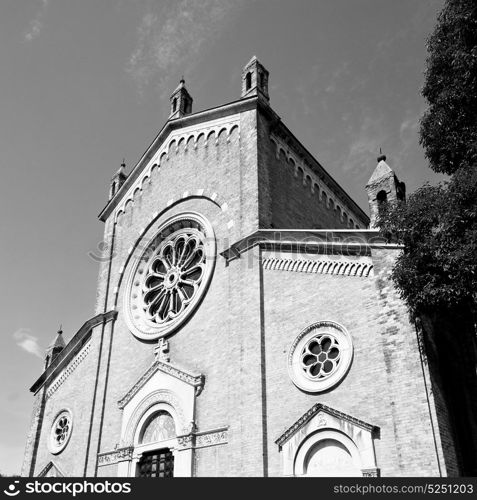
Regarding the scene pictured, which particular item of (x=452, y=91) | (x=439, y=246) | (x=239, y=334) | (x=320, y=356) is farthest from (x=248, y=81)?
(x=439, y=246)

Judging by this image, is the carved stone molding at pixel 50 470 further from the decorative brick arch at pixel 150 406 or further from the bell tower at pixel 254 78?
the bell tower at pixel 254 78

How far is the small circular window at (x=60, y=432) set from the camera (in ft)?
62.3

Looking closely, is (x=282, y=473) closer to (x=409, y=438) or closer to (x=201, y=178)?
(x=409, y=438)

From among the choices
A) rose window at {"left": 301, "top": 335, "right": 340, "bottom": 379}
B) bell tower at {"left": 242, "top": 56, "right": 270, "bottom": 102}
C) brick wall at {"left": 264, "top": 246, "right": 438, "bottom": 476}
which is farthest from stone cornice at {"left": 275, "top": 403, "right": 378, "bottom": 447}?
bell tower at {"left": 242, "top": 56, "right": 270, "bottom": 102}

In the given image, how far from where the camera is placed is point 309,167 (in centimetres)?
2078

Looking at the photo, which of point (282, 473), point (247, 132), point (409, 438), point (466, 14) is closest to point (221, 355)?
point (282, 473)

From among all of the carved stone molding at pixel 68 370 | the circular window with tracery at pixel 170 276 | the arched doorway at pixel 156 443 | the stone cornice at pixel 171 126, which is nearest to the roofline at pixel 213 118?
the stone cornice at pixel 171 126

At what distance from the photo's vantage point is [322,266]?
13.9 metres

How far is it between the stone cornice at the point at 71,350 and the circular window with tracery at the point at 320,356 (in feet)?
29.2

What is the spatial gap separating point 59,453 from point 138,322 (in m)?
5.39

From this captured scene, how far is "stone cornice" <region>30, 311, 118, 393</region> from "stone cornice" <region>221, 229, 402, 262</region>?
6289 millimetres

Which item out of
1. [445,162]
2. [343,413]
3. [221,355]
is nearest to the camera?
[343,413]

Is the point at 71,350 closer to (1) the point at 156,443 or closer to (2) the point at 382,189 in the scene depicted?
(1) the point at 156,443

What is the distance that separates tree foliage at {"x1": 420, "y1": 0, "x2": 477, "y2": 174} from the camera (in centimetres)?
1183
